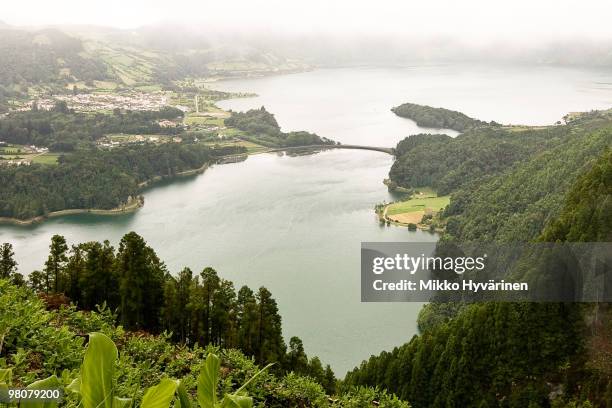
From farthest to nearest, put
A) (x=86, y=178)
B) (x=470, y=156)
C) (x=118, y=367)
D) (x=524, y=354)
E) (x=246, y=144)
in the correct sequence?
(x=246, y=144) < (x=470, y=156) < (x=86, y=178) < (x=524, y=354) < (x=118, y=367)

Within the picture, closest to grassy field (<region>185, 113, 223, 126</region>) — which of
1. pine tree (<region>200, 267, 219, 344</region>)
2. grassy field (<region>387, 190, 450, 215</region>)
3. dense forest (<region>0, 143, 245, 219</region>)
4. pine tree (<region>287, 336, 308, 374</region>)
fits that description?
dense forest (<region>0, 143, 245, 219</region>)

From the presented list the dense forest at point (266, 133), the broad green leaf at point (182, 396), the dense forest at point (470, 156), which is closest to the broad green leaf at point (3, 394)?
the broad green leaf at point (182, 396)

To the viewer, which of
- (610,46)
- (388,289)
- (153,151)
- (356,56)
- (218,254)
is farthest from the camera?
(356,56)

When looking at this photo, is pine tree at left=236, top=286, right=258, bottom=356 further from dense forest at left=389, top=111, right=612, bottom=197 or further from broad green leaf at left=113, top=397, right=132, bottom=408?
dense forest at left=389, top=111, right=612, bottom=197

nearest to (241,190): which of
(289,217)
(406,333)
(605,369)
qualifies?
(289,217)

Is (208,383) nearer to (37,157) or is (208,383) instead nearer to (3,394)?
(3,394)

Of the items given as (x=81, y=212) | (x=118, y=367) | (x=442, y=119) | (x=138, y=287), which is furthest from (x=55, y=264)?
(x=442, y=119)

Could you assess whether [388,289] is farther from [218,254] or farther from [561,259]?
[561,259]
